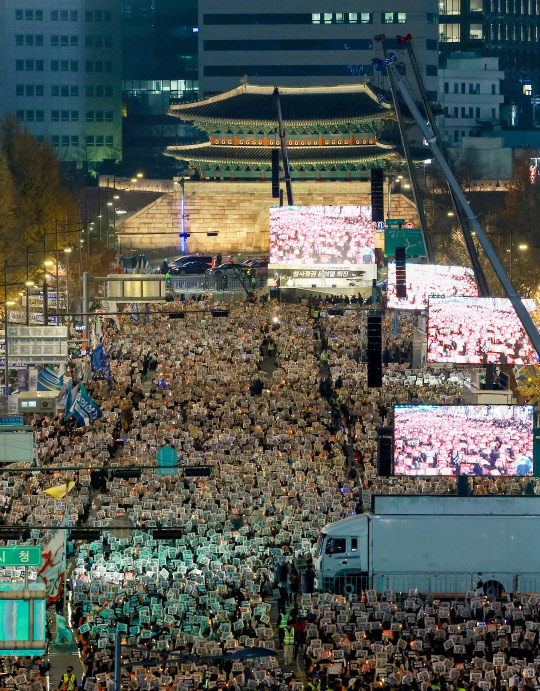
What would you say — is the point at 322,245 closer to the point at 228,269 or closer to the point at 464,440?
the point at 228,269

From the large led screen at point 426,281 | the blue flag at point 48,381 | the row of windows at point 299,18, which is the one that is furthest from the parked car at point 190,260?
the blue flag at point 48,381

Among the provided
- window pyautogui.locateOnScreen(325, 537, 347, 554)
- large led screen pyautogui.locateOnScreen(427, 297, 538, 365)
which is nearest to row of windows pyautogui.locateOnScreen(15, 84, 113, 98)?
large led screen pyautogui.locateOnScreen(427, 297, 538, 365)

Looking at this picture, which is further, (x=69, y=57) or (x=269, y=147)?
(x=69, y=57)

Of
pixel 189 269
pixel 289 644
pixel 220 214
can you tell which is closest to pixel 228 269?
pixel 189 269

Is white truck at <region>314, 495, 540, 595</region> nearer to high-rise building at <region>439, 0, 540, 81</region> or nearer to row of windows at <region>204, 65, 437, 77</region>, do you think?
row of windows at <region>204, 65, 437, 77</region>

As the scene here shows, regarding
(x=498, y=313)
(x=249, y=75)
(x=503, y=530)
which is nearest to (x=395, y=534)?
A: (x=503, y=530)

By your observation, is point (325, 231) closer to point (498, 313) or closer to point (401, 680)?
point (498, 313)
